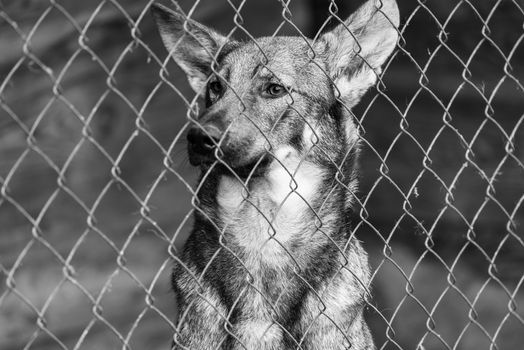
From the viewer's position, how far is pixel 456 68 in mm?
5820

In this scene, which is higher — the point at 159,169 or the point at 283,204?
the point at 283,204

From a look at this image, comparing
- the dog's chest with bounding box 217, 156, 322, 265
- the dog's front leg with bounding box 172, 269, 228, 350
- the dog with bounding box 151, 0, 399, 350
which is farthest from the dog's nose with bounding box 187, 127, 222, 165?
the dog's front leg with bounding box 172, 269, 228, 350

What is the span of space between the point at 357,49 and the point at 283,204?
2.75 feet

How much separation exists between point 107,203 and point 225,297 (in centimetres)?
247

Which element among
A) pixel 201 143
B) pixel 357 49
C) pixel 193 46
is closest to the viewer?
pixel 201 143

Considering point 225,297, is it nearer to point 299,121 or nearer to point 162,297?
point 299,121

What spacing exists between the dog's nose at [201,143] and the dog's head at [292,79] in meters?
0.22

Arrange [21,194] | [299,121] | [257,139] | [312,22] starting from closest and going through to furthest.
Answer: [257,139], [299,121], [21,194], [312,22]

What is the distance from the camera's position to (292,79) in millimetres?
3992

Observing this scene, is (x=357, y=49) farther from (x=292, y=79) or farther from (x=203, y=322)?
(x=203, y=322)

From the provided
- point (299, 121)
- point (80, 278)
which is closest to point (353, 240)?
point (299, 121)

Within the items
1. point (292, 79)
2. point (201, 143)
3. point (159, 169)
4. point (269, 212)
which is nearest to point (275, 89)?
point (292, 79)

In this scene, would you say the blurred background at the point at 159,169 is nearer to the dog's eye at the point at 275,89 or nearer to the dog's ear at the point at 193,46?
the dog's ear at the point at 193,46

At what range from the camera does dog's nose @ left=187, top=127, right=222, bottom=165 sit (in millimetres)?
3236
